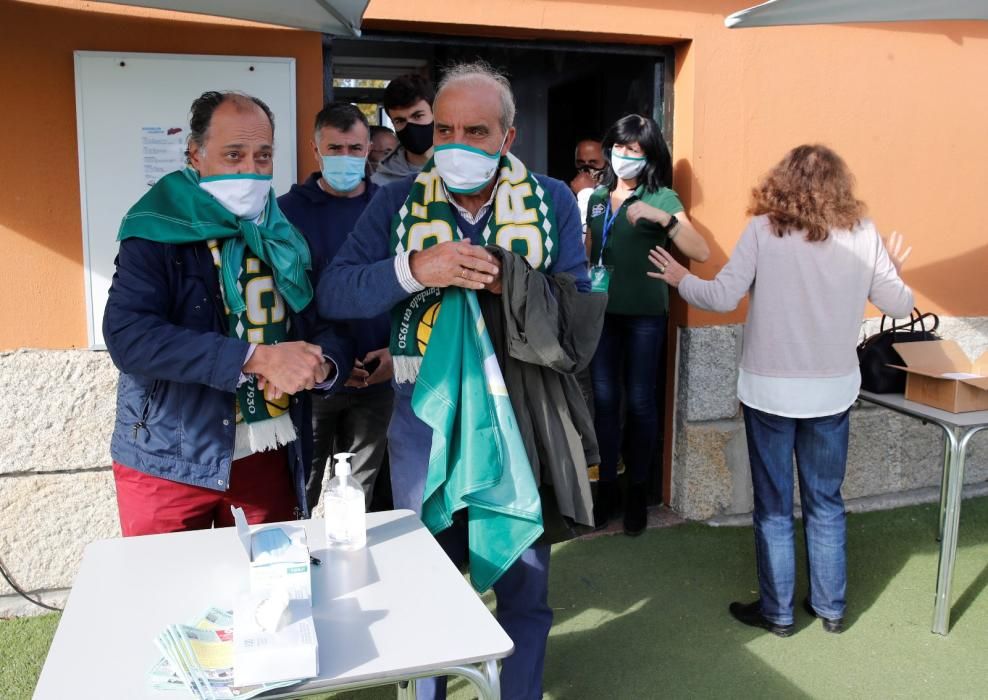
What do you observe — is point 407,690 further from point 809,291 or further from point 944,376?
point 944,376

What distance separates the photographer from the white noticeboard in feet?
10.4

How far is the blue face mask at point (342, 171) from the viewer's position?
123 inches

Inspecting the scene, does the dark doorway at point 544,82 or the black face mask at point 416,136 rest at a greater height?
→ the dark doorway at point 544,82

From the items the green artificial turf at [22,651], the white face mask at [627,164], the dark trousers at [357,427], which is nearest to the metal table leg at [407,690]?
the dark trousers at [357,427]

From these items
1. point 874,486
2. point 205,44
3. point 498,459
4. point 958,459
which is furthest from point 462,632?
point 874,486

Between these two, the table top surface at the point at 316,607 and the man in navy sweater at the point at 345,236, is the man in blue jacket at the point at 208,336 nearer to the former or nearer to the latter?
the table top surface at the point at 316,607

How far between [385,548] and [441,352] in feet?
1.69

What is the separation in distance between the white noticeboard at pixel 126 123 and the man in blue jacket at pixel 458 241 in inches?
53.4

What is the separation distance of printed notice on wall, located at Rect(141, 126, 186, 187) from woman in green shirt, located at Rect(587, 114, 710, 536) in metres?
1.92

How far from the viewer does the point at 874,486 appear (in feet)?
14.8

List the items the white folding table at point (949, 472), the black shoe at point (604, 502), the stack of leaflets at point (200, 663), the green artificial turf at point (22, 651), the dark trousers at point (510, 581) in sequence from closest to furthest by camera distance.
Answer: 1. the stack of leaflets at point (200, 663)
2. the dark trousers at point (510, 581)
3. the green artificial turf at point (22, 651)
4. the white folding table at point (949, 472)
5. the black shoe at point (604, 502)

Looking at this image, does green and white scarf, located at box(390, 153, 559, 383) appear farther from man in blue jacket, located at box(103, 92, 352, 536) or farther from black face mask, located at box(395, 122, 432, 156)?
black face mask, located at box(395, 122, 432, 156)

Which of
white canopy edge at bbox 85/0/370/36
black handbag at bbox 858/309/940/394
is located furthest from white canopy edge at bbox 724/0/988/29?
white canopy edge at bbox 85/0/370/36

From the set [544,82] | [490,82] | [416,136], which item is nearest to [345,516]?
[490,82]
